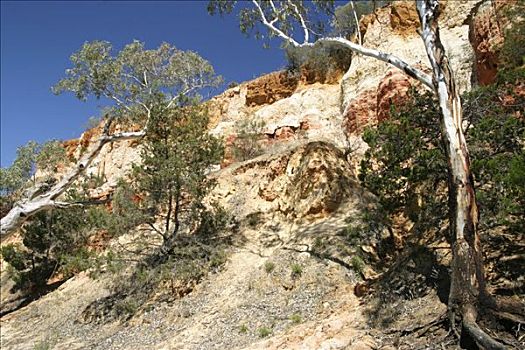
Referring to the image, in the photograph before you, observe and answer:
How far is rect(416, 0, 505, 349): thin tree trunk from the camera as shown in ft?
19.8

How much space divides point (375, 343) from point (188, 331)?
5.19 metres

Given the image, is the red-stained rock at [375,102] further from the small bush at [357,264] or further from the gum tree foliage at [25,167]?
the gum tree foliage at [25,167]

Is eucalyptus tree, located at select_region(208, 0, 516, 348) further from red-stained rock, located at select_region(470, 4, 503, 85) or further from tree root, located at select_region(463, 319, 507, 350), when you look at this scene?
red-stained rock, located at select_region(470, 4, 503, 85)

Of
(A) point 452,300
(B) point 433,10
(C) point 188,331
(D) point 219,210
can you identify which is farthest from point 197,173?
(A) point 452,300

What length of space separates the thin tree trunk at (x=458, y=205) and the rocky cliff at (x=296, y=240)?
34.0 inches

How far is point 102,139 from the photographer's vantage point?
10914 mm

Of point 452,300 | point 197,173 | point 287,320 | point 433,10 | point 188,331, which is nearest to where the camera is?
point 452,300

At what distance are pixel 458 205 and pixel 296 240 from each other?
6557mm

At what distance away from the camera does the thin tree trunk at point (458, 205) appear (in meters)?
6.03

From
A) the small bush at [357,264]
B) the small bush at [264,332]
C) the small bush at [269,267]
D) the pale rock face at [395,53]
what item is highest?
the pale rock face at [395,53]

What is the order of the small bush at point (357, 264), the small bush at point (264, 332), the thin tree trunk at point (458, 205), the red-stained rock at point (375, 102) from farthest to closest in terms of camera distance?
the red-stained rock at point (375, 102), the small bush at point (357, 264), the small bush at point (264, 332), the thin tree trunk at point (458, 205)

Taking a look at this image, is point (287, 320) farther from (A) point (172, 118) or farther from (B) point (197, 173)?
(A) point (172, 118)

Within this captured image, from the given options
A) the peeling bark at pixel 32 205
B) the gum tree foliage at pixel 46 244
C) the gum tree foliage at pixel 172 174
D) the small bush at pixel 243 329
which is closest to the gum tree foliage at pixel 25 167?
the gum tree foliage at pixel 46 244

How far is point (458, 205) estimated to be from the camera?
22.4 ft
